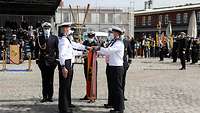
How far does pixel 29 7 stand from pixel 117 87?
71.2ft

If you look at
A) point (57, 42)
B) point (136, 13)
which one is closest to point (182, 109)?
point (57, 42)

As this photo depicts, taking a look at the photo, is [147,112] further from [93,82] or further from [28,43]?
[28,43]

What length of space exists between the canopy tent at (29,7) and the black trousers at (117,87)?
1638 centimetres

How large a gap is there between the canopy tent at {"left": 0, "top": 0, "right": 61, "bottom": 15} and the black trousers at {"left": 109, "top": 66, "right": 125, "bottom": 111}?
1638 centimetres

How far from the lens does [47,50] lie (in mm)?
11070

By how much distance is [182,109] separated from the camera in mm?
10148

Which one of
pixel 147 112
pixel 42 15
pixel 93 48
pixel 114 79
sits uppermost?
pixel 42 15

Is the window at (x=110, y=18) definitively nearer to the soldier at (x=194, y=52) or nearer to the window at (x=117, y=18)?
the window at (x=117, y=18)

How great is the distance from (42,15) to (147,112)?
24133mm

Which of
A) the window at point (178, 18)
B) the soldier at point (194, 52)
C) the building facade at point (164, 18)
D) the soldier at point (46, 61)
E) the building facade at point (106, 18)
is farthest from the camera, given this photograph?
the window at point (178, 18)

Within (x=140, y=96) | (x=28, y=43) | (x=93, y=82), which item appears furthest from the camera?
(x=28, y=43)

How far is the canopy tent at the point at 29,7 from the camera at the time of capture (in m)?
27.3

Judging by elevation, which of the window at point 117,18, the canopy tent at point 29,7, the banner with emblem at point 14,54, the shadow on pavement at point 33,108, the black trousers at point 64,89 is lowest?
the shadow on pavement at point 33,108

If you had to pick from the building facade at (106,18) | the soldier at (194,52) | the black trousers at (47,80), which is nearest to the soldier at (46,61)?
the black trousers at (47,80)
